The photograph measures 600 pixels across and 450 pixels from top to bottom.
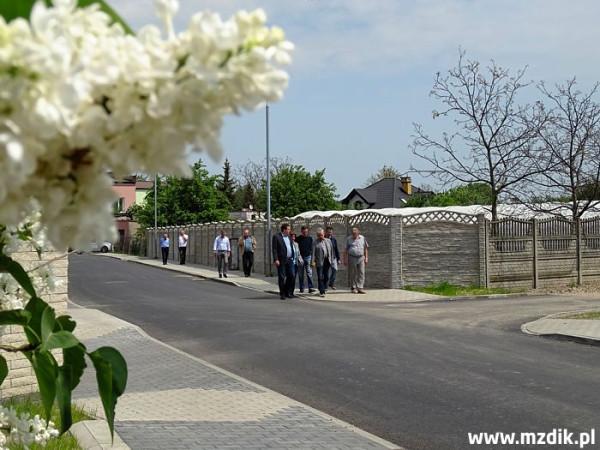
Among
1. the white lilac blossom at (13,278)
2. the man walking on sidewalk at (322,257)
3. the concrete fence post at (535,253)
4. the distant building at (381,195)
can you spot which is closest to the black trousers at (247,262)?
the man walking on sidewalk at (322,257)

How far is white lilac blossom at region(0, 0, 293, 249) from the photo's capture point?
43.6 inches

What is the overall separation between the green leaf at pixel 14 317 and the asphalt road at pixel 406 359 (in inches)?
198

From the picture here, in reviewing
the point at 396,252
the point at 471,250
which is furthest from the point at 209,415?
the point at 471,250

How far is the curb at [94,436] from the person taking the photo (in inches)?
233

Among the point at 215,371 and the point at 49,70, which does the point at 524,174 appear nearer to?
the point at 215,371

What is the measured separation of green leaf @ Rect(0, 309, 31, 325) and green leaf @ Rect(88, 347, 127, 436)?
0.81ft

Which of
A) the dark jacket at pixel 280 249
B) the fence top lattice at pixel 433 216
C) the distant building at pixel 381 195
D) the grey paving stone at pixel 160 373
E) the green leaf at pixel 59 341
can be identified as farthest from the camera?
the distant building at pixel 381 195

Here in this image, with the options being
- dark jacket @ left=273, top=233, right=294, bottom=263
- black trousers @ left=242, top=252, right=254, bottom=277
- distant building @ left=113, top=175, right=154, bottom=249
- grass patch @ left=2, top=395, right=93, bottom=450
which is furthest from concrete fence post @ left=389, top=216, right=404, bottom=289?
grass patch @ left=2, top=395, right=93, bottom=450

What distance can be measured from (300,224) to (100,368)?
2704cm

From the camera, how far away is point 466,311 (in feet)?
60.5

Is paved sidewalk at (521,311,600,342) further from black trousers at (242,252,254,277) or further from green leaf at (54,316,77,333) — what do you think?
black trousers at (242,252,254,277)

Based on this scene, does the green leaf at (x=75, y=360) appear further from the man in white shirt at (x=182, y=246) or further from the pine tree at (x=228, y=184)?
the pine tree at (x=228, y=184)

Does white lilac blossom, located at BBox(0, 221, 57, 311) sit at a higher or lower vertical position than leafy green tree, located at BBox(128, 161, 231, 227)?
lower

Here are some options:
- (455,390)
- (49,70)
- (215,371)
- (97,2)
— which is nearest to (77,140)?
(49,70)
